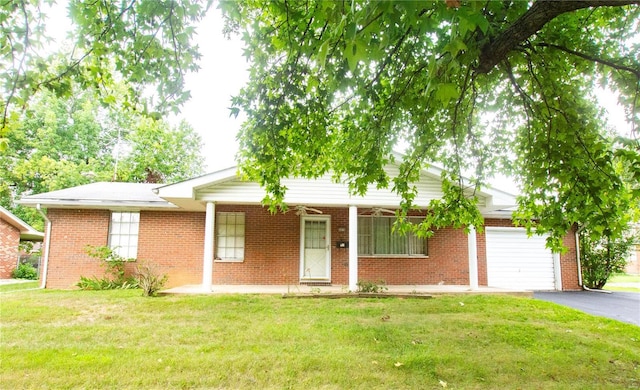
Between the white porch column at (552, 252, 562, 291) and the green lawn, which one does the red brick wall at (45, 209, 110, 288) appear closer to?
the white porch column at (552, 252, 562, 291)

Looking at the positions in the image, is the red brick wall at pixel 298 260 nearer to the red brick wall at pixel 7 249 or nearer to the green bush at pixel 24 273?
the green bush at pixel 24 273

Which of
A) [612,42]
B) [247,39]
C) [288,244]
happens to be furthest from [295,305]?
[612,42]

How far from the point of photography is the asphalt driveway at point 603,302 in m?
8.28

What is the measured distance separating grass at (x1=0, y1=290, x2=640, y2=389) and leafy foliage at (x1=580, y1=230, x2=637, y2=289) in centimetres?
590

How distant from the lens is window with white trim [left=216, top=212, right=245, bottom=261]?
11.7 meters

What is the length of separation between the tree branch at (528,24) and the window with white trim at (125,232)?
10875 mm

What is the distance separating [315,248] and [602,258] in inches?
397

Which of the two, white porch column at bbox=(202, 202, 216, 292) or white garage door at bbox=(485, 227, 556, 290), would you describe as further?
white garage door at bbox=(485, 227, 556, 290)

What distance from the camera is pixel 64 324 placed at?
649 centimetres

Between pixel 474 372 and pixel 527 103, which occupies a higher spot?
pixel 527 103

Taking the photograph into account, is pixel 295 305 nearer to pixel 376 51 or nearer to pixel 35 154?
pixel 376 51

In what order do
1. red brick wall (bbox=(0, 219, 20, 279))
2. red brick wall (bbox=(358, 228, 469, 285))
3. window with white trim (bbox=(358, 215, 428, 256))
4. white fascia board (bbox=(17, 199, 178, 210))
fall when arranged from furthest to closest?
red brick wall (bbox=(0, 219, 20, 279)), window with white trim (bbox=(358, 215, 428, 256)), red brick wall (bbox=(358, 228, 469, 285)), white fascia board (bbox=(17, 199, 178, 210))

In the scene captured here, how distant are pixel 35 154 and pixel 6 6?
27.1 m

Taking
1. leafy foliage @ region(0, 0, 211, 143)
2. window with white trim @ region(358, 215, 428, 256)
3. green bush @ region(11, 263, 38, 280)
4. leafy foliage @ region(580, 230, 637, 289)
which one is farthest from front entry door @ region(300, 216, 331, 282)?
green bush @ region(11, 263, 38, 280)
